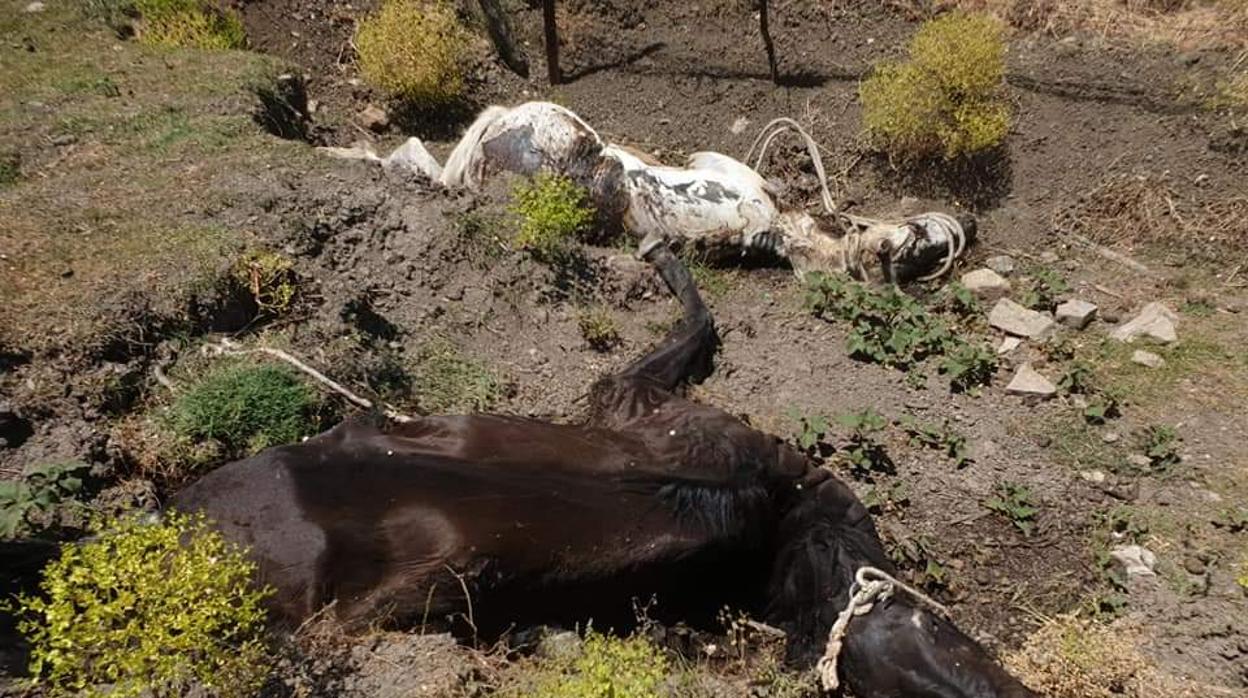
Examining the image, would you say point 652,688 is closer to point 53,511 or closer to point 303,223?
point 53,511

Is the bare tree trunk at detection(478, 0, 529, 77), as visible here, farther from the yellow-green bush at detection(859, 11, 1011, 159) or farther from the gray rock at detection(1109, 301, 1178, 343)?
the gray rock at detection(1109, 301, 1178, 343)

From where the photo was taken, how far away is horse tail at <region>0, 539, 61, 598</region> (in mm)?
2811

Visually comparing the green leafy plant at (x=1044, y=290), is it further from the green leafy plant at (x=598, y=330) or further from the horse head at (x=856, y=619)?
the green leafy plant at (x=598, y=330)

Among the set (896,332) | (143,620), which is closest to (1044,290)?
(896,332)

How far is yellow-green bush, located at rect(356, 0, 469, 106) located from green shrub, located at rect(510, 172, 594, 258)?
160 centimetres

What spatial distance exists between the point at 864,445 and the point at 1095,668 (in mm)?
1402

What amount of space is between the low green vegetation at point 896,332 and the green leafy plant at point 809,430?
58cm

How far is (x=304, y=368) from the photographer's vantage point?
12.9ft

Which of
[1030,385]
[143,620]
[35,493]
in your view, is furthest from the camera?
[1030,385]

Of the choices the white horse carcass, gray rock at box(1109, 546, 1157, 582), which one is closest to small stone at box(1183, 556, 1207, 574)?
gray rock at box(1109, 546, 1157, 582)

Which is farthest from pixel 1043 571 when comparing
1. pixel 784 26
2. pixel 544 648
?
pixel 784 26

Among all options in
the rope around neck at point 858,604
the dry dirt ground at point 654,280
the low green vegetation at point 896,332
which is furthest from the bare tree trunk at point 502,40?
the rope around neck at point 858,604

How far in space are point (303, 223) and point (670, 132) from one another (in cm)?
284

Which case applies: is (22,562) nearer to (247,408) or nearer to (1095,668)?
(247,408)
